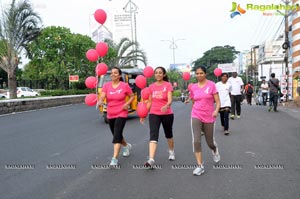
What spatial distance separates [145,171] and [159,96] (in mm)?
1226

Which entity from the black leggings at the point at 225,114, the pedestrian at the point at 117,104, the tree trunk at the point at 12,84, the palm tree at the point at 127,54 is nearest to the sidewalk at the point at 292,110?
the black leggings at the point at 225,114

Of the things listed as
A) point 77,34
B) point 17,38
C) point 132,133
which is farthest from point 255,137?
point 77,34

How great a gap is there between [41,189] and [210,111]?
2672mm

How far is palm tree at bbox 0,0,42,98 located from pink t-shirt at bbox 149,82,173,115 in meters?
20.4

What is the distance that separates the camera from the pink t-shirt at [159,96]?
580 centimetres

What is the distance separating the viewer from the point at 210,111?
213 inches

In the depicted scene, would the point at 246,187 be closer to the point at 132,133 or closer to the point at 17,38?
the point at 132,133

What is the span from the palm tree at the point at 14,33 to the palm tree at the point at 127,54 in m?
11.6

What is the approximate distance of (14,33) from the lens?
23.8m

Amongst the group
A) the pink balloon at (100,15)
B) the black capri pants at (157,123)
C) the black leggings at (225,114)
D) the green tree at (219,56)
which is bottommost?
the black leggings at (225,114)

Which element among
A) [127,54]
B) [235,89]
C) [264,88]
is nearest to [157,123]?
[235,89]

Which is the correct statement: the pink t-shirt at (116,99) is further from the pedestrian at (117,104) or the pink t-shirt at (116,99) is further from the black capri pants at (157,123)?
the black capri pants at (157,123)

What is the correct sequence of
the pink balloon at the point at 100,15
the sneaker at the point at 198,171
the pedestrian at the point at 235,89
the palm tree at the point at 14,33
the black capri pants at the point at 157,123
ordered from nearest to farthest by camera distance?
1. the sneaker at the point at 198,171
2. the black capri pants at the point at 157,123
3. the pink balloon at the point at 100,15
4. the pedestrian at the point at 235,89
5. the palm tree at the point at 14,33

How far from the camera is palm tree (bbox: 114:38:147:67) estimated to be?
3503cm
